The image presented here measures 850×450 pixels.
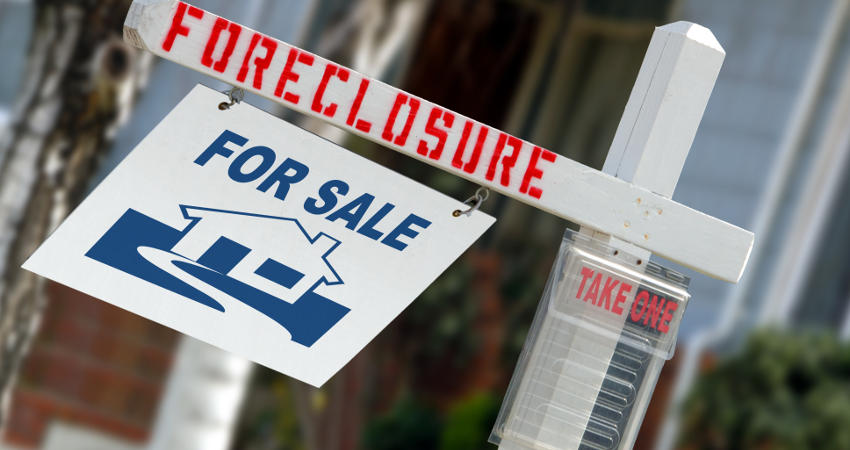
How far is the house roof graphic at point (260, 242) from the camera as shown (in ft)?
4.16

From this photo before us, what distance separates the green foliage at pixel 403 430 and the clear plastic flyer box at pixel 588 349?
4207 millimetres

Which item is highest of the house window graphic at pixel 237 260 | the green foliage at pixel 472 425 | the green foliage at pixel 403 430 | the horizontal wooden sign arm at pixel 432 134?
the horizontal wooden sign arm at pixel 432 134

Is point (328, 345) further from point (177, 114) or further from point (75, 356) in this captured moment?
point (75, 356)

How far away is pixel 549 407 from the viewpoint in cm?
132

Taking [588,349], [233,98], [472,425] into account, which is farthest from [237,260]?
[472,425]

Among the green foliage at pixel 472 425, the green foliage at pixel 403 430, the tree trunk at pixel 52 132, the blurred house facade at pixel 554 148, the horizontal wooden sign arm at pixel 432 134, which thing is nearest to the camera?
the horizontal wooden sign arm at pixel 432 134

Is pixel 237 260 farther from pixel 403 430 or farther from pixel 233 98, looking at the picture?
pixel 403 430

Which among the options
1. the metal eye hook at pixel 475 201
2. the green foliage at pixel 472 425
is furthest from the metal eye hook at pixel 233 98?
the green foliage at pixel 472 425

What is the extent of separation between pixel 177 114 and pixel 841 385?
3.60m

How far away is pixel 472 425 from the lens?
5.19 m

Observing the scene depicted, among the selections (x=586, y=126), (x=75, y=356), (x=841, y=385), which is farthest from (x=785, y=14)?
(x=75, y=356)

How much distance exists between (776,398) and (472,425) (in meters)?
1.50

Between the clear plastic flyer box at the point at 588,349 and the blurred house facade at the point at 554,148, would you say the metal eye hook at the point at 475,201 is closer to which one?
the clear plastic flyer box at the point at 588,349

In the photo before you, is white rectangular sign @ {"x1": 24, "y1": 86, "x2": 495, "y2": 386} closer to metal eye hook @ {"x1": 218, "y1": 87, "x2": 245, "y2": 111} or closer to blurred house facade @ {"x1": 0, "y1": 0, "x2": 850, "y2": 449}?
metal eye hook @ {"x1": 218, "y1": 87, "x2": 245, "y2": 111}
